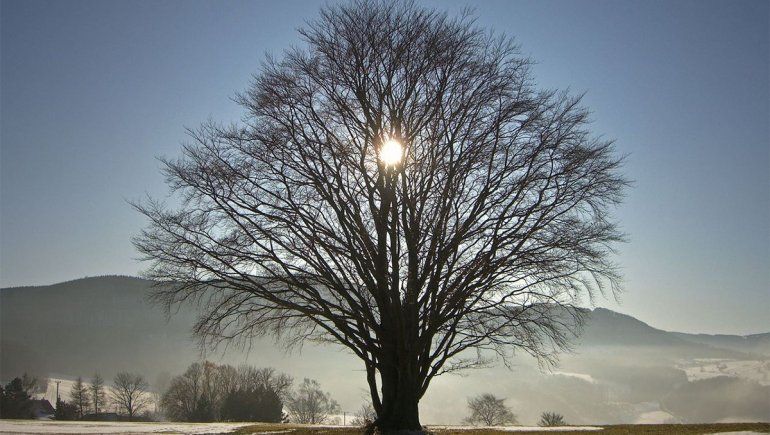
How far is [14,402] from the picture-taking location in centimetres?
7125

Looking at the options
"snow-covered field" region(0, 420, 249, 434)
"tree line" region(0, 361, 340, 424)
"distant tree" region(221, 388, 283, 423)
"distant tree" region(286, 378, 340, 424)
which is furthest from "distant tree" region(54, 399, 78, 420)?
"snow-covered field" region(0, 420, 249, 434)

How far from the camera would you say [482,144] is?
52.7ft

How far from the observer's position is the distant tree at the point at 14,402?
231 feet

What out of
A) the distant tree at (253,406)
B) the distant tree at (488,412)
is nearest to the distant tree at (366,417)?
the distant tree at (253,406)

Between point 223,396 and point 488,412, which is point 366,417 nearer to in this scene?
point 223,396

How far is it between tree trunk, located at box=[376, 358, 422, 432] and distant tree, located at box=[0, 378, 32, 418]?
2937 inches

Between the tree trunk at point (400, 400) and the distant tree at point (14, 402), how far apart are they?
74603 millimetres

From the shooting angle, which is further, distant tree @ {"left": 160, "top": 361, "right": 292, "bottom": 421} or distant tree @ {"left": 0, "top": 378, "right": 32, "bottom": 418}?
distant tree @ {"left": 0, "top": 378, "right": 32, "bottom": 418}

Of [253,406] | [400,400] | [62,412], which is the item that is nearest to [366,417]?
[253,406]

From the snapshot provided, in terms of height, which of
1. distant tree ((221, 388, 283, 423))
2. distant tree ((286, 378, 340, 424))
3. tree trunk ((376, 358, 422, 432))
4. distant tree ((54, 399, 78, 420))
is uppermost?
tree trunk ((376, 358, 422, 432))

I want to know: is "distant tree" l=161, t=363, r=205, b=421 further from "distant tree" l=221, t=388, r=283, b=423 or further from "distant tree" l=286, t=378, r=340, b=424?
"distant tree" l=221, t=388, r=283, b=423

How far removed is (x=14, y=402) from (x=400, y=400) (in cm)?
7657

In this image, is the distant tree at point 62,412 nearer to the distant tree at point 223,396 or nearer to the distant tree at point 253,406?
the distant tree at point 223,396

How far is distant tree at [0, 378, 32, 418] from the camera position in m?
70.3
